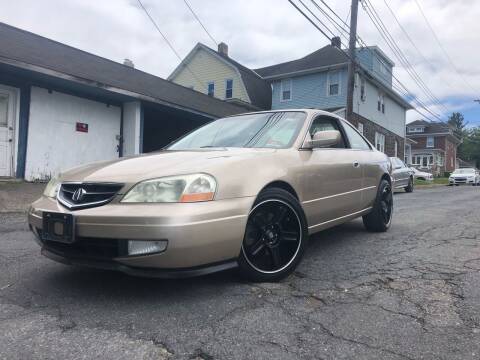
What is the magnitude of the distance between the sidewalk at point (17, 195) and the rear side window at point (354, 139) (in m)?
5.41

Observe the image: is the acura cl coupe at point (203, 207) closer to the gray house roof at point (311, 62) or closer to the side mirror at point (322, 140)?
the side mirror at point (322, 140)

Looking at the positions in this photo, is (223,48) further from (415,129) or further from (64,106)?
(415,129)

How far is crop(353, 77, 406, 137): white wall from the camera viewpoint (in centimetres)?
2455

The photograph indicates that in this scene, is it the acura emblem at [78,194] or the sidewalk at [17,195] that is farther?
the sidewalk at [17,195]

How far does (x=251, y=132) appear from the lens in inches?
154

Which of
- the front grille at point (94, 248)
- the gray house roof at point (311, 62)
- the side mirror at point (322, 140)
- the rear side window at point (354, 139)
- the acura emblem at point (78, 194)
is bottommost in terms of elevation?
the front grille at point (94, 248)

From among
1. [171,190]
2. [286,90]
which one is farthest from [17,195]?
[286,90]

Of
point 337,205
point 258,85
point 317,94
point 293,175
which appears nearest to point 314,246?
point 337,205

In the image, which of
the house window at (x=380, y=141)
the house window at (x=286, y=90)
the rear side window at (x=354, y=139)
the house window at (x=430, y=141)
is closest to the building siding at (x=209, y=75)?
the house window at (x=286, y=90)

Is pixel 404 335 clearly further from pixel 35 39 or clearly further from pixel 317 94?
pixel 317 94

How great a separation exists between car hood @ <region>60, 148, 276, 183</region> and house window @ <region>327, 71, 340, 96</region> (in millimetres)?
22103

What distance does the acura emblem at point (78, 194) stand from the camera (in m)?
2.84

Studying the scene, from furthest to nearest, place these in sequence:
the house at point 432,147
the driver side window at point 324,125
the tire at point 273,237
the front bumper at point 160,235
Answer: the house at point 432,147 → the driver side window at point 324,125 → the tire at point 273,237 → the front bumper at point 160,235

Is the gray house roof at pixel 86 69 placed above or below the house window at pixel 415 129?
below
